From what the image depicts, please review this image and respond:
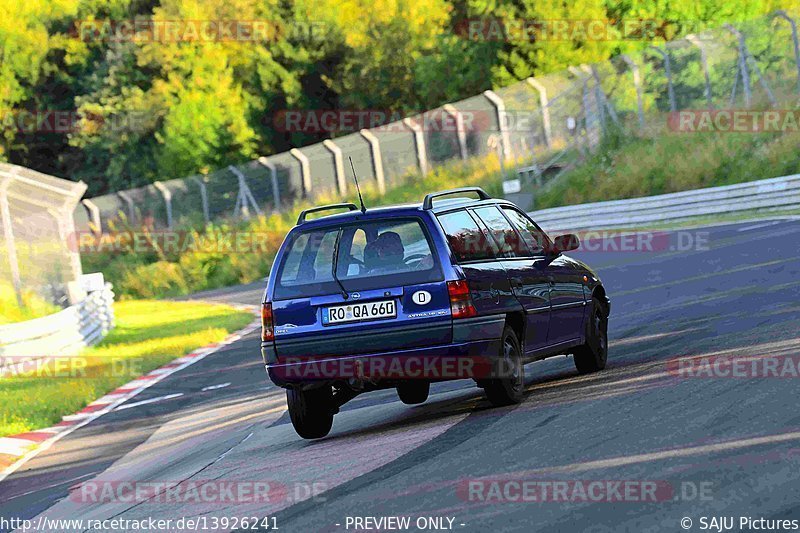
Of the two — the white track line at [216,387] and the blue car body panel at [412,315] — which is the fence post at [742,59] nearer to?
the white track line at [216,387]

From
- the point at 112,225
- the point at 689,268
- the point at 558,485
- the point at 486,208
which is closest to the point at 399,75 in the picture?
the point at 112,225

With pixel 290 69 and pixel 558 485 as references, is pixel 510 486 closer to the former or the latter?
pixel 558 485

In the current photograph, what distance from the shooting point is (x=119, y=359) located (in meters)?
21.1

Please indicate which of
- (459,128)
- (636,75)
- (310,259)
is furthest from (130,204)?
(310,259)

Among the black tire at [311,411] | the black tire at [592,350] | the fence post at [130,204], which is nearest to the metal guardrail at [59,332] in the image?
the black tire at [311,411]

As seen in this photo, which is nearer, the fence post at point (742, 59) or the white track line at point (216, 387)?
the white track line at point (216, 387)

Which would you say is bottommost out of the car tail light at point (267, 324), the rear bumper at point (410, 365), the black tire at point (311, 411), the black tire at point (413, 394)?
the black tire at point (413, 394)

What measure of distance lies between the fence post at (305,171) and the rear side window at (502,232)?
126ft

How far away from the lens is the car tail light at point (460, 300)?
31.2 feet

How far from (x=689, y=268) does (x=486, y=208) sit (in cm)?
1051

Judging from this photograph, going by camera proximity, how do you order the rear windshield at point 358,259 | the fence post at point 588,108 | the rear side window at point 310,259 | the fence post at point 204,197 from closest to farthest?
the rear windshield at point 358,259, the rear side window at point 310,259, the fence post at point 588,108, the fence post at point 204,197

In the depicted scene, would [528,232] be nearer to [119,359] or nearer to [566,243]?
[566,243]

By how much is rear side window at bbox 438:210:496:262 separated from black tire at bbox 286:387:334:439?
58.5 inches

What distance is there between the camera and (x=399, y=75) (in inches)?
2564
